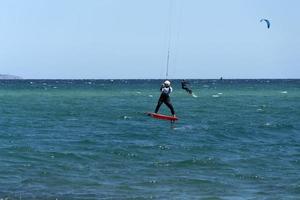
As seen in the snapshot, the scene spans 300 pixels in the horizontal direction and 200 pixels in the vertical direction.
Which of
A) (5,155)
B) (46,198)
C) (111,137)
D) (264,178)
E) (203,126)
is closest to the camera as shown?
(46,198)

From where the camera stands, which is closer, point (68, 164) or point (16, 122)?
point (68, 164)

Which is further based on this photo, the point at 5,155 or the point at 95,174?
the point at 5,155

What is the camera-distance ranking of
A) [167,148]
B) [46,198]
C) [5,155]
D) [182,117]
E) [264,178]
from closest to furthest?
[46,198] → [264,178] → [5,155] → [167,148] → [182,117]

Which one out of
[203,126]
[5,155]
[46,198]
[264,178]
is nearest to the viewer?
[46,198]

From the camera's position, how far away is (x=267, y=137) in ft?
116

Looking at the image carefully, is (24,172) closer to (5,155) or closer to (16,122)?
(5,155)

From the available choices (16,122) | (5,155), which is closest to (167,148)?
(5,155)

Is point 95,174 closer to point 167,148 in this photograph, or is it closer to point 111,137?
point 167,148

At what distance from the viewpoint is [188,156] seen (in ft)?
87.5

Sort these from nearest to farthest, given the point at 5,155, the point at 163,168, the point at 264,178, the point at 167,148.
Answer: the point at 264,178 < the point at 163,168 < the point at 5,155 < the point at 167,148

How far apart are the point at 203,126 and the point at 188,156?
15.6 metres

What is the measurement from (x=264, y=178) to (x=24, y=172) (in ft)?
25.0

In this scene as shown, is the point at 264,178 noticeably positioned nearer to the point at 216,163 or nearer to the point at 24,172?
the point at 216,163

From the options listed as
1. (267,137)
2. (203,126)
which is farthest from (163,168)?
(203,126)
